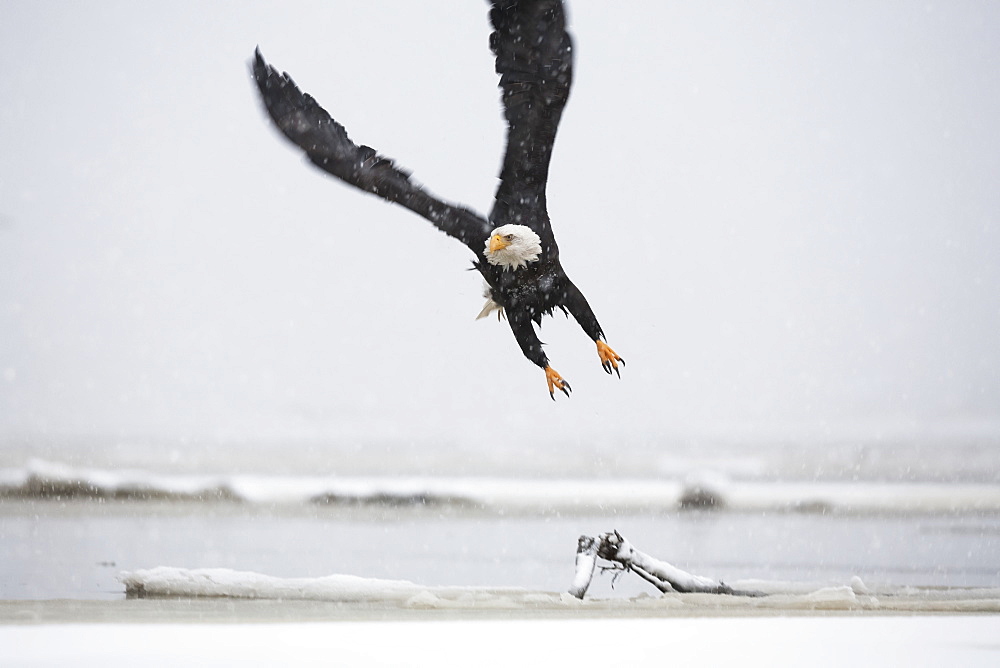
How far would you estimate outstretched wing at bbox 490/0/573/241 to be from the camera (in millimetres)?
3371

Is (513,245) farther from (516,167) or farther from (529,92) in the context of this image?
(529,92)

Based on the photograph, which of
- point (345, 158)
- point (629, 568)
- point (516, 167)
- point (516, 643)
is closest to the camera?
point (516, 643)

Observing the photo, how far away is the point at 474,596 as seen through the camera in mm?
3352

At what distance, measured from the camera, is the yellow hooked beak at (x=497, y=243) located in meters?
3.38

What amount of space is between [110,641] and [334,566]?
2.27 metres

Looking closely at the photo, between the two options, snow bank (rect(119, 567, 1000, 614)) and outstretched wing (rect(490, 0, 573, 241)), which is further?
outstretched wing (rect(490, 0, 573, 241))

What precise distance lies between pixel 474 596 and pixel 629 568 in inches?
21.2

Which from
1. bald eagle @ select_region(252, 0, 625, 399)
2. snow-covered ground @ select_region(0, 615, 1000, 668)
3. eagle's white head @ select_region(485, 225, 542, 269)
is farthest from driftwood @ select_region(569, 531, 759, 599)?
eagle's white head @ select_region(485, 225, 542, 269)

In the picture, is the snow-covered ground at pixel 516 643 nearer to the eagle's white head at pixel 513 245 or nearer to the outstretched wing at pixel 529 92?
the eagle's white head at pixel 513 245

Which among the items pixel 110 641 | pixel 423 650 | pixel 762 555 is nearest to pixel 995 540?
pixel 762 555

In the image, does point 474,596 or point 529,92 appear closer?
point 474,596

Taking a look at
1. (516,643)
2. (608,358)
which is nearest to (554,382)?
(608,358)

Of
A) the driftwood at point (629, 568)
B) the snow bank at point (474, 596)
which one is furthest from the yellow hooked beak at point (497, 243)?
the snow bank at point (474, 596)

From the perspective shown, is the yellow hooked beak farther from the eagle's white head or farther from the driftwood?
the driftwood
